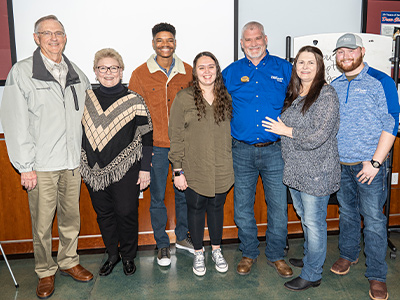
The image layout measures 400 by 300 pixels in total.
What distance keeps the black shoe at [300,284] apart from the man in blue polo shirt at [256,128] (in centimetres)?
14

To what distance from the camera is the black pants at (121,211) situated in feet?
8.36

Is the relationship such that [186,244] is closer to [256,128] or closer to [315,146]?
[256,128]

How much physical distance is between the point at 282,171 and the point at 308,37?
1370 millimetres

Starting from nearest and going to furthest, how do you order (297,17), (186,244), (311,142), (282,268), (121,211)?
1. (311,142)
2. (121,211)
3. (282,268)
4. (186,244)
5. (297,17)

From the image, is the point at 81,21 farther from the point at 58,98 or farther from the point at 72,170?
the point at 72,170

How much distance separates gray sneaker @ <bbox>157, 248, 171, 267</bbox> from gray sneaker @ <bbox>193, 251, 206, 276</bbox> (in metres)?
0.26

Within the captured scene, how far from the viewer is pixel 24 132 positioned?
230 cm

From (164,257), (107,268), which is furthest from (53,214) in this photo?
(164,257)

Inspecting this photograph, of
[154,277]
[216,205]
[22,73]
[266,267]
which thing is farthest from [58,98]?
[266,267]

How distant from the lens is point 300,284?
248cm

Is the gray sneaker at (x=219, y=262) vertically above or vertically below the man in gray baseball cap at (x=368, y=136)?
below

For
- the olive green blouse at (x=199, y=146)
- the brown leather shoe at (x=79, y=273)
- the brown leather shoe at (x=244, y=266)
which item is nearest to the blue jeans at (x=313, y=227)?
the brown leather shoe at (x=244, y=266)

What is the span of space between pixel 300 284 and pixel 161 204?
4.14ft

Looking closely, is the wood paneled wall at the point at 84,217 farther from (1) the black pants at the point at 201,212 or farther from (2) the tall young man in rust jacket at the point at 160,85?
(1) the black pants at the point at 201,212
